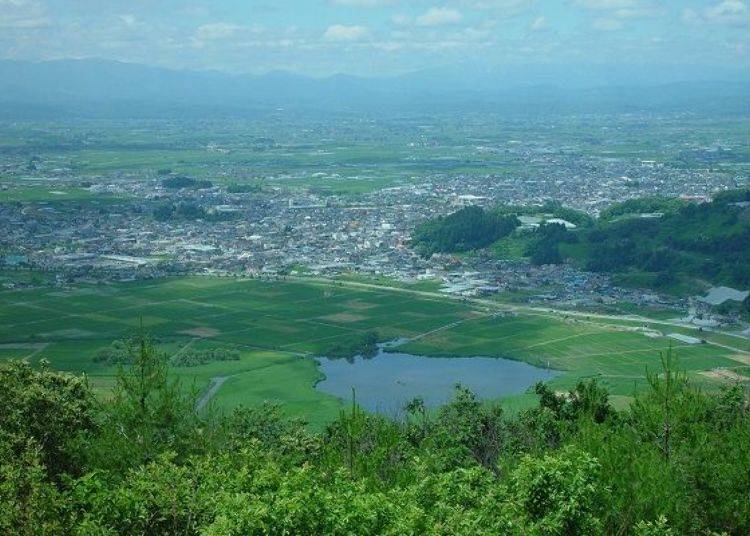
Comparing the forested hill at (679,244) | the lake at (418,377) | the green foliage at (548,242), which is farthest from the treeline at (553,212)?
the lake at (418,377)

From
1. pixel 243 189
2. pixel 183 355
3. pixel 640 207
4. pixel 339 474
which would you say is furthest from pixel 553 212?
pixel 339 474

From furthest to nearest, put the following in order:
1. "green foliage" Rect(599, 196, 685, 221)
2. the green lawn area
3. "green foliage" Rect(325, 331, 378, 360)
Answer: the green lawn area
"green foliage" Rect(599, 196, 685, 221)
"green foliage" Rect(325, 331, 378, 360)

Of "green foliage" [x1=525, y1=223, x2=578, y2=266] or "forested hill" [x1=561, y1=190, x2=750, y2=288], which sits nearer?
"forested hill" [x1=561, y1=190, x2=750, y2=288]

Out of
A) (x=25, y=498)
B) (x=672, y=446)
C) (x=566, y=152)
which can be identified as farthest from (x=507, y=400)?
(x=566, y=152)

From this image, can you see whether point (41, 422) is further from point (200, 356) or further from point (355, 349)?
point (355, 349)

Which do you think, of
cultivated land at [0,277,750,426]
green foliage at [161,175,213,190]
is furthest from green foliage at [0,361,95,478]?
green foliage at [161,175,213,190]

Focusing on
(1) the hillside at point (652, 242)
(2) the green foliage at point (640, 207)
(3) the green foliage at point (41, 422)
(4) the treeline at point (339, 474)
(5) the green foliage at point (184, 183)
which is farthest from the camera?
(5) the green foliage at point (184, 183)

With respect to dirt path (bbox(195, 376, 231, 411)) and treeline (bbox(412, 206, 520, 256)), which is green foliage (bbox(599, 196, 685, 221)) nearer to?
treeline (bbox(412, 206, 520, 256))

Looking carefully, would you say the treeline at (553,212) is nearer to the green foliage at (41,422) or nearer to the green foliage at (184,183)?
A: the green foliage at (184,183)
